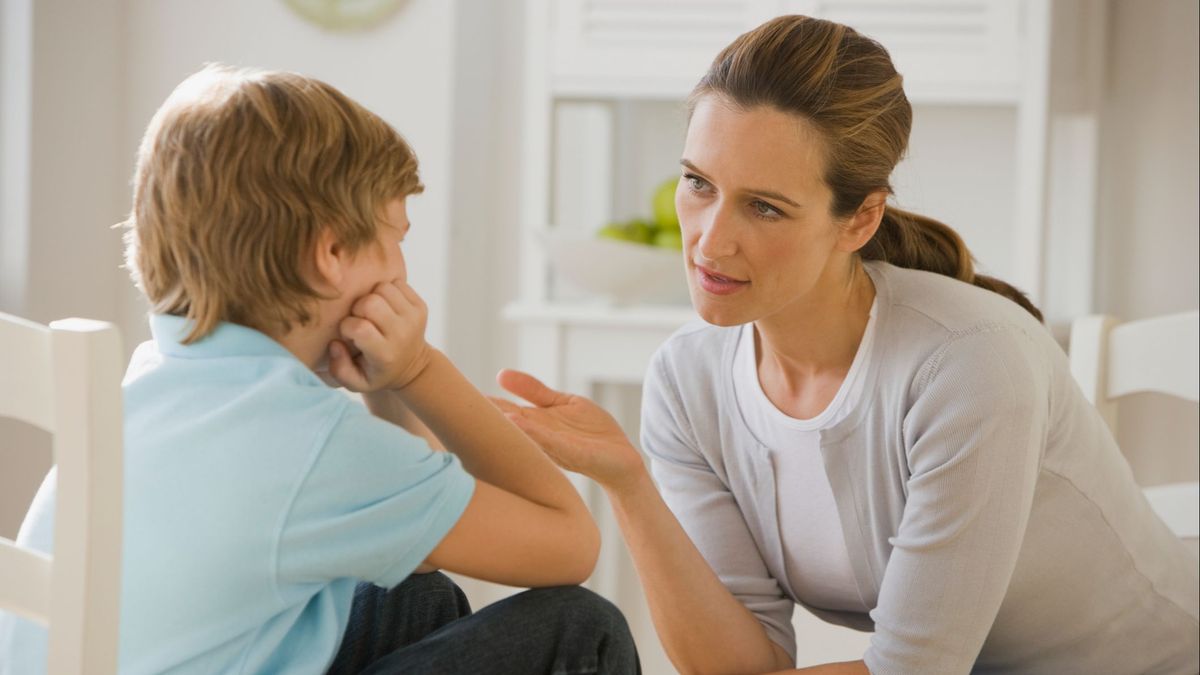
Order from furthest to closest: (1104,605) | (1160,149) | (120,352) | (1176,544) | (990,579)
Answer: (1160,149)
(1176,544)
(1104,605)
(990,579)
(120,352)

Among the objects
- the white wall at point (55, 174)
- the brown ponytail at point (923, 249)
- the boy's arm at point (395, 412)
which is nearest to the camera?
the boy's arm at point (395, 412)

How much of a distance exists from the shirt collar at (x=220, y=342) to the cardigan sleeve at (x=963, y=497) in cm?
58

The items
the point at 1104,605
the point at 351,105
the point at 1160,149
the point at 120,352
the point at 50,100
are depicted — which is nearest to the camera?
the point at 120,352

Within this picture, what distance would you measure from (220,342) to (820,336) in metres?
0.62

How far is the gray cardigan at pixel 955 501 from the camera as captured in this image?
1.18m

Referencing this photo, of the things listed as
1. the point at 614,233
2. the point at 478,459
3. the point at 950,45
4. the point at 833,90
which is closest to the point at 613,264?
the point at 614,233

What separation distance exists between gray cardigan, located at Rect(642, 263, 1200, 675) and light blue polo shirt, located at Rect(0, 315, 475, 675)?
47cm

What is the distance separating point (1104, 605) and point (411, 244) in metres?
1.40

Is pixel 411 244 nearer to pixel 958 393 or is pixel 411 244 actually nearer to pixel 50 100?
pixel 50 100

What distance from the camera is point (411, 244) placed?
7.71ft

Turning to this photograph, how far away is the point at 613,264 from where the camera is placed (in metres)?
2.20

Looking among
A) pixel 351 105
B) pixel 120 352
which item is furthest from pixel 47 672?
pixel 351 105

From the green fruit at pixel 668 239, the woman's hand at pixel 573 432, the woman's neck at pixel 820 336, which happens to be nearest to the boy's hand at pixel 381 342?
the woman's hand at pixel 573 432

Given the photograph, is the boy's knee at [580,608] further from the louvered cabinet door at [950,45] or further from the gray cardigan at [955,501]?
the louvered cabinet door at [950,45]
